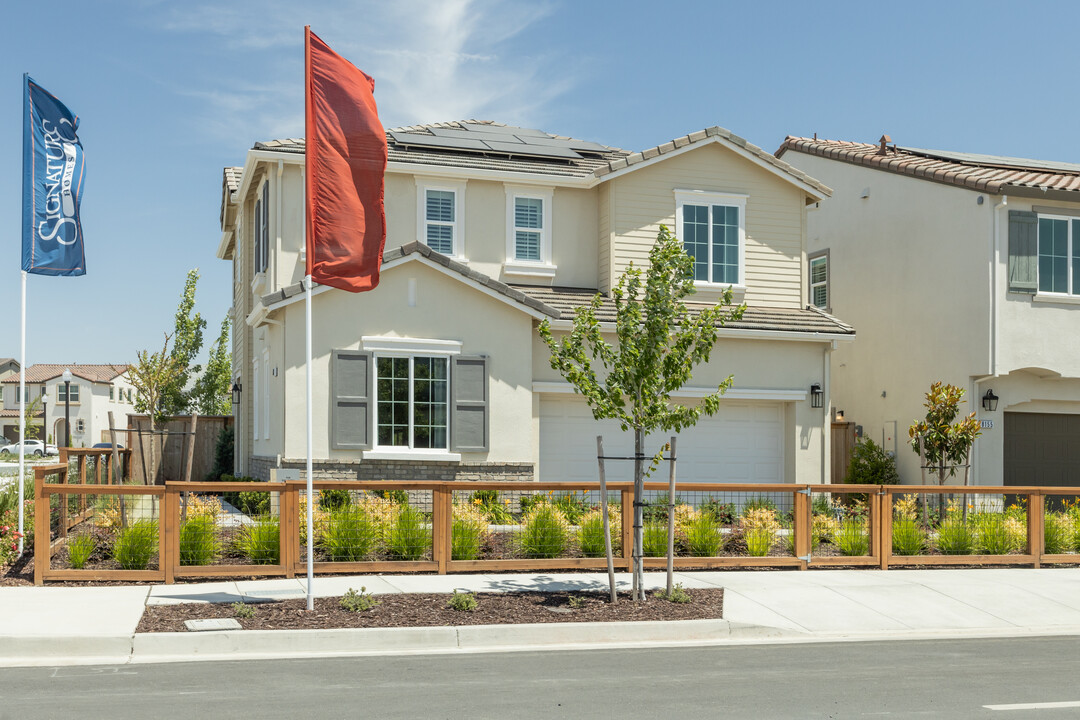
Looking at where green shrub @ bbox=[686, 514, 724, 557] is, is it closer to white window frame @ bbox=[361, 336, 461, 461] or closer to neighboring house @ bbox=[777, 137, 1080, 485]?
white window frame @ bbox=[361, 336, 461, 461]

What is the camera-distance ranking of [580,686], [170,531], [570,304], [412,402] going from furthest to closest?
[570,304], [412,402], [170,531], [580,686]

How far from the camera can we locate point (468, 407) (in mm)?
18812

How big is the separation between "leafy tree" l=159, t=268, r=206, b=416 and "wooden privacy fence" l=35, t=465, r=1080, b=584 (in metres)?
19.7

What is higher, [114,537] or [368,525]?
[368,525]

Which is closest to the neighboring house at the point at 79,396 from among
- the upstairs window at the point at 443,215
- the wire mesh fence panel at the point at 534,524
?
the upstairs window at the point at 443,215

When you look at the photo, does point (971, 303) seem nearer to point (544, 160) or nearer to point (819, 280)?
point (819, 280)

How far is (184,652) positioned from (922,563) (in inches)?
384

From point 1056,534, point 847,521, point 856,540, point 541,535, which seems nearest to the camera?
point 541,535

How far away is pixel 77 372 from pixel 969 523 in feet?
251

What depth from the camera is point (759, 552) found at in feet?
46.5

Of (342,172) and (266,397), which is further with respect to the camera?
(266,397)

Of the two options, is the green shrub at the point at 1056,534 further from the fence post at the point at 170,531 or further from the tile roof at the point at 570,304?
the fence post at the point at 170,531

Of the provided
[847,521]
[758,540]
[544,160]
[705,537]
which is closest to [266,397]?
[544,160]

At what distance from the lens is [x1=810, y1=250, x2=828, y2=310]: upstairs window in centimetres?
2638
